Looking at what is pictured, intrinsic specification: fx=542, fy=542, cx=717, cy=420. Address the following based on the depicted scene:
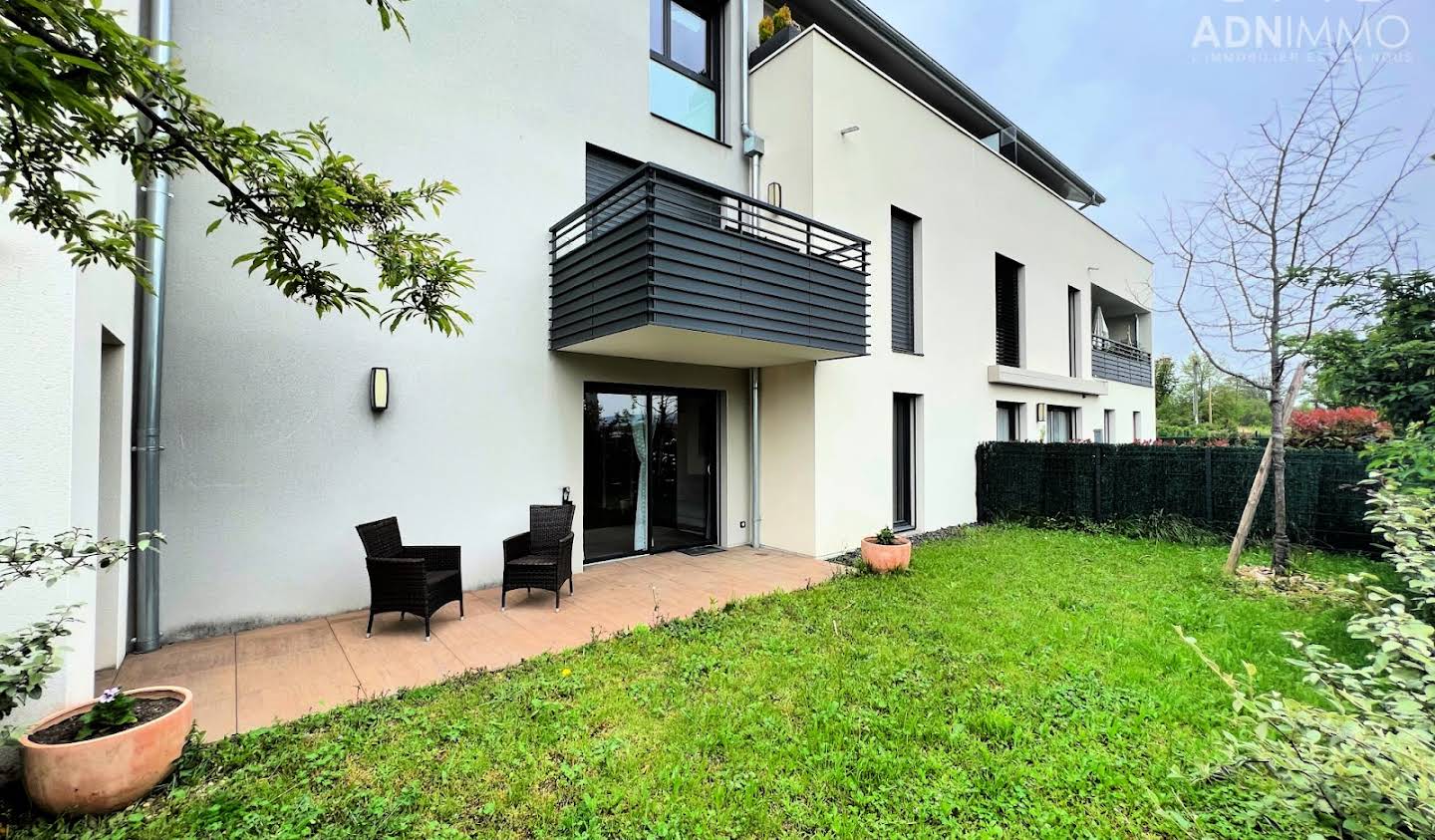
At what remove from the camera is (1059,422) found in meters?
13.1

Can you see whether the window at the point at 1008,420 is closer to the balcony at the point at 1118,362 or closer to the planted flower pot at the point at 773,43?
the balcony at the point at 1118,362

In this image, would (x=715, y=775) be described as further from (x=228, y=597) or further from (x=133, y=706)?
(x=228, y=597)

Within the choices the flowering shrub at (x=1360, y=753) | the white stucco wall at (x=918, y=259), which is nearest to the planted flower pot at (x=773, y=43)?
the white stucco wall at (x=918, y=259)

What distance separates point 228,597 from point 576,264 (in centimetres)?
444

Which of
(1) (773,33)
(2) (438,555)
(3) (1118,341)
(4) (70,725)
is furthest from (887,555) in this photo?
(3) (1118,341)

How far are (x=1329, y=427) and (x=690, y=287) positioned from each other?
680 inches

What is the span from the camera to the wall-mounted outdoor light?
5.25m

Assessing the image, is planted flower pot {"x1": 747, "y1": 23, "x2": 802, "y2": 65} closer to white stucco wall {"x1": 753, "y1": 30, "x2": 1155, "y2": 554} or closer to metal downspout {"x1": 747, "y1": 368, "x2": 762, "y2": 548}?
white stucco wall {"x1": 753, "y1": 30, "x2": 1155, "y2": 554}

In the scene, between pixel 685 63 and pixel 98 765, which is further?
pixel 685 63

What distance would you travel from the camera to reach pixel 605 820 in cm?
248

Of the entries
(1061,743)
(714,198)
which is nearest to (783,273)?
(714,198)

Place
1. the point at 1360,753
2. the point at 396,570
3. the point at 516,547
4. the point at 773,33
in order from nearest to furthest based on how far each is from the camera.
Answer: the point at 1360,753 → the point at 396,570 → the point at 516,547 → the point at 773,33

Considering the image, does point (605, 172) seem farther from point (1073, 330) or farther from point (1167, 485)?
point (1073, 330)

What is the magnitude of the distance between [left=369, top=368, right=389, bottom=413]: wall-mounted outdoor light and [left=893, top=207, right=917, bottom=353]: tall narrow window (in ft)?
24.3
